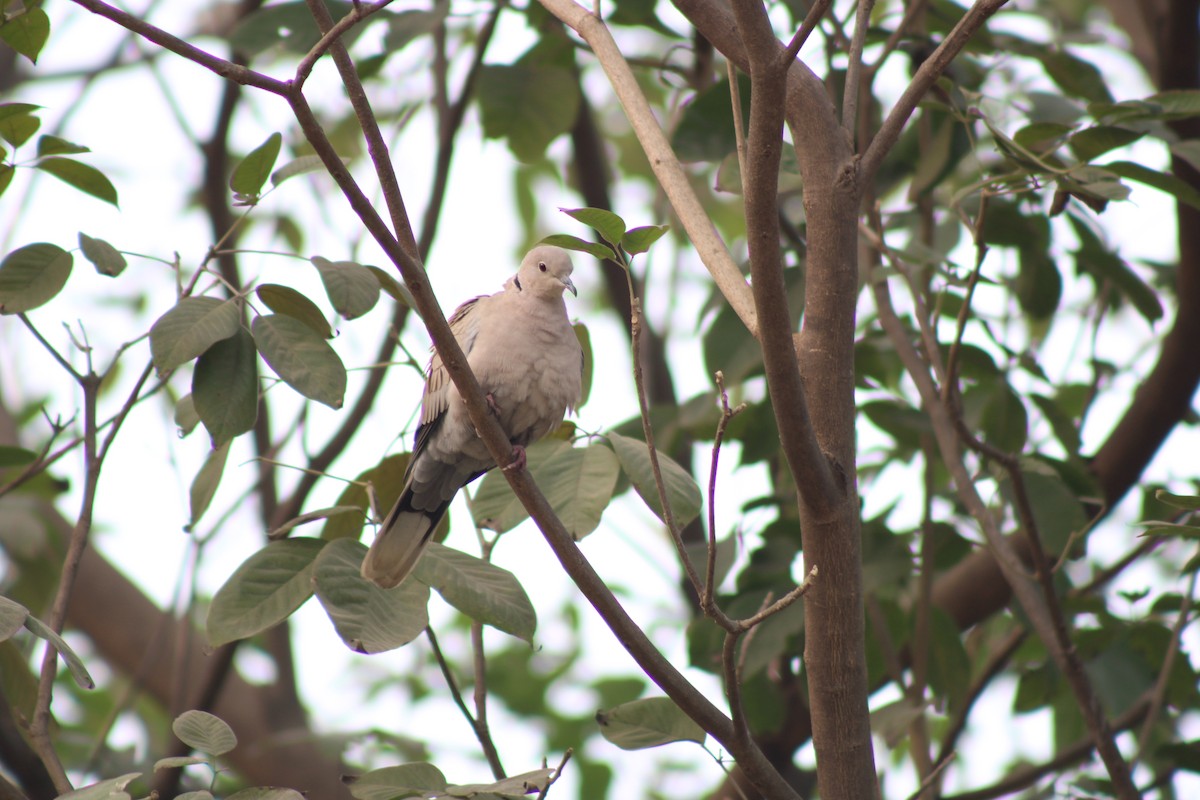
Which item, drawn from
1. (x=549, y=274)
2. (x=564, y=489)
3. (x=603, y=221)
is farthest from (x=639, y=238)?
(x=549, y=274)

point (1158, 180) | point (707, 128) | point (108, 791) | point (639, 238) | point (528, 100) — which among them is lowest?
point (108, 791)

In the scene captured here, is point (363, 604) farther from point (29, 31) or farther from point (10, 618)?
point (29, 31)

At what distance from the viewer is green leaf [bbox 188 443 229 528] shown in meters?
2.64

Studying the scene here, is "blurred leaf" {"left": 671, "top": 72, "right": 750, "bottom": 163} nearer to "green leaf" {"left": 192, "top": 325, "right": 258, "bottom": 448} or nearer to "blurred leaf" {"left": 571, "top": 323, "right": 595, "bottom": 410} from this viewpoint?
"blurred leaf" {"left": 571, "top": 323, "right": 595, "bottom": 410}

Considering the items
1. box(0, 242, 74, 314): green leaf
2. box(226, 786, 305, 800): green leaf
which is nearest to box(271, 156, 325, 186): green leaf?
box(0, 242, 74, 314): green leaf

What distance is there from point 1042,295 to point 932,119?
2.09 ft

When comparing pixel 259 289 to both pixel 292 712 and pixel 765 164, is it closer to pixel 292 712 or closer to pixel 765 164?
pixel 765 164

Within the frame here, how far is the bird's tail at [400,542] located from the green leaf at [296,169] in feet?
2.54

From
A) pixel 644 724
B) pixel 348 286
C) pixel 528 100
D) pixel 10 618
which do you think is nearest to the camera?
pixel 10 618

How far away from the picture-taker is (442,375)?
10.8 ft

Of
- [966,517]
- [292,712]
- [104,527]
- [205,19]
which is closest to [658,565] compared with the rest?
[966,517]

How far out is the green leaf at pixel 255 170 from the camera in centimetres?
241

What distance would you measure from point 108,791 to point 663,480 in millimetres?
1086

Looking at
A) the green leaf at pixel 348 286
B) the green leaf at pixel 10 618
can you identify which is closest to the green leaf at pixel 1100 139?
the green leaf at pixel 348 286
